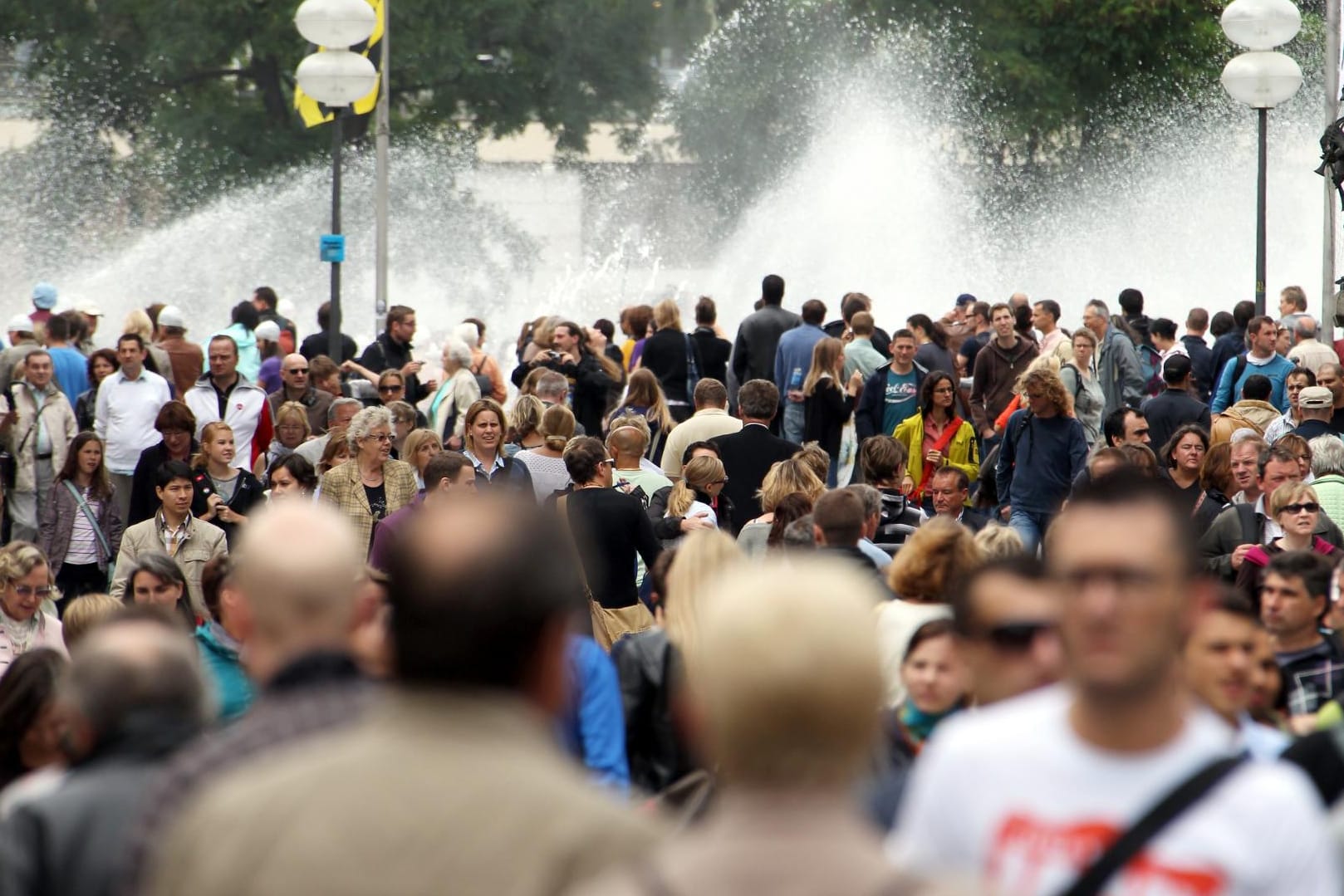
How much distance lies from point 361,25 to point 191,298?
21.3 meters

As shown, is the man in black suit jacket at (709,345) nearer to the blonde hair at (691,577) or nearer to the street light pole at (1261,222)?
the street light pole at (1261,222)

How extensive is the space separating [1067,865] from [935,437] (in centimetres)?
1109

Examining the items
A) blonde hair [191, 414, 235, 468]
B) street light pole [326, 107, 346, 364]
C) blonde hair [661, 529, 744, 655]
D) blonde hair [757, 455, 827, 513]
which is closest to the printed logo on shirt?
blonde hair [661, 529, 744, 655]

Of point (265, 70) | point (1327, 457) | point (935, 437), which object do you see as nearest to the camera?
point (1327, 457)

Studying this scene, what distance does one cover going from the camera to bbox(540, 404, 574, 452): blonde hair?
11109 mm

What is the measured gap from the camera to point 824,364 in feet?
48.3

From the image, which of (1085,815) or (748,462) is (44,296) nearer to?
(748,462)

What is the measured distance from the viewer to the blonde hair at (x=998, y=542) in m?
6.60

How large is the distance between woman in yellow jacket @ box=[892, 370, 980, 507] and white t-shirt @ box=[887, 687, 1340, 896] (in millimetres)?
10730

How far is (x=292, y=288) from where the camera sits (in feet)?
127

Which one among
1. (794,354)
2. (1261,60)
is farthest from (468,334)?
(1261,60)

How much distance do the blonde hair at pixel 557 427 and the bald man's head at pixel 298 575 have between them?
25.7ft

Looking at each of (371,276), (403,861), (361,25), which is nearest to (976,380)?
(361,25)

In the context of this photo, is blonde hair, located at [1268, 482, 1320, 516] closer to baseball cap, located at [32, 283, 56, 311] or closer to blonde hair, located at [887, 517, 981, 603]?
blonde hair, located at [887, 517, 981, 603]
